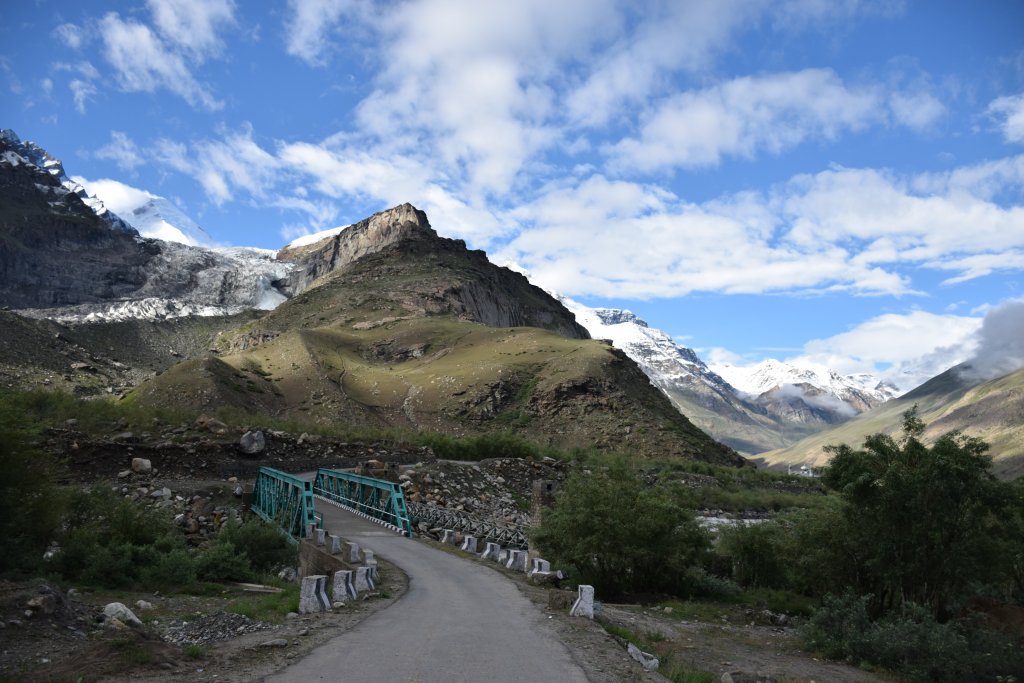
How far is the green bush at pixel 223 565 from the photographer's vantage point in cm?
1601

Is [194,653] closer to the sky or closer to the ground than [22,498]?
closer to the ground

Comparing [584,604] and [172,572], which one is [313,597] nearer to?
[584,604]

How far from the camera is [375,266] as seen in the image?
15662 cm

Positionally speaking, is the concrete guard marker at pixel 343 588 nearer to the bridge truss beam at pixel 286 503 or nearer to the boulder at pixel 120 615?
the boulder at pixel 120 615

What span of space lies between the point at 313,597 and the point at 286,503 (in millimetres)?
11837

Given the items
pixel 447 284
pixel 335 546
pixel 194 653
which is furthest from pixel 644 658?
pixel 447 284

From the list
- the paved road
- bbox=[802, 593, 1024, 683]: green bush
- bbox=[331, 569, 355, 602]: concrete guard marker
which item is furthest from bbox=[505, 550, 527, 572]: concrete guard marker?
bbox=[802, 593, 1024, 683]: green bush

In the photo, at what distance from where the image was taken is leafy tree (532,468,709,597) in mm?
16984

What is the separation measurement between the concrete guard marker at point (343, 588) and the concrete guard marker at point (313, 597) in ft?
1.21

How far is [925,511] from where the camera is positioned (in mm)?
13961

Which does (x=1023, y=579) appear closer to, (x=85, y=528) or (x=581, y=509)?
(x=581, y=509)

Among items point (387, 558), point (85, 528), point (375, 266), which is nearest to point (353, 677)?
point (387, 558)

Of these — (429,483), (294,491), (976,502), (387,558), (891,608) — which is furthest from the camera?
(429,483)

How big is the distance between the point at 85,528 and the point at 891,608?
19.3m
